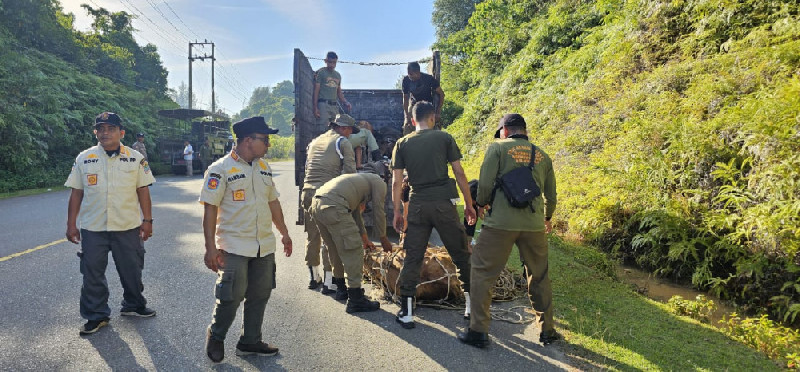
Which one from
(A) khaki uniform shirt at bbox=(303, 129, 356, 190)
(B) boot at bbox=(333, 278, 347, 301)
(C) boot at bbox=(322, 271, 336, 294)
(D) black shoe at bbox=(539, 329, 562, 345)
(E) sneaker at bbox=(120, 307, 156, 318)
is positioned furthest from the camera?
(A) khaki uniform shirt at bbox=(303, 129, 356, 190)

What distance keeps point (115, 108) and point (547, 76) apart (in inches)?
772

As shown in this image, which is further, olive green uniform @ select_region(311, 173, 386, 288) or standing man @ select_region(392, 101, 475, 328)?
olive green uniform @ select_region(311, 173, 386, 288)

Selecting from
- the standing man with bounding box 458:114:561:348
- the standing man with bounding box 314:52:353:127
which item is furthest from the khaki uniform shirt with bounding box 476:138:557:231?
the standing man with bounding box 314:52:353:127

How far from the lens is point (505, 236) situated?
343 centimetres

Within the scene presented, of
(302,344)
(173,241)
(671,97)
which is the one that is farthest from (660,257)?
(173,241)

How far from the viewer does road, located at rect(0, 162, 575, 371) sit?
3131 mm

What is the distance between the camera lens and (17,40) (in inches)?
762

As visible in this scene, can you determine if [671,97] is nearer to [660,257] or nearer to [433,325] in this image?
[660,257]

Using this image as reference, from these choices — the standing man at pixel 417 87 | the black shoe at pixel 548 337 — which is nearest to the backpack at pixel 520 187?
the black shoe at pixel 548 337

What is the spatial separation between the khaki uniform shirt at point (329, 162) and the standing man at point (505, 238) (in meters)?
1.99

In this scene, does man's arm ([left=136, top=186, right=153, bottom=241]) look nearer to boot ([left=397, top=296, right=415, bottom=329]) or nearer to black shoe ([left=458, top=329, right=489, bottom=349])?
boot ([left=397, top=296, right=415, bottom=329])

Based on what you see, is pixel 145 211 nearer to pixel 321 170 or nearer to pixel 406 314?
pixel 321 170

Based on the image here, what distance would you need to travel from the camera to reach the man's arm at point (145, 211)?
3875 millimetres

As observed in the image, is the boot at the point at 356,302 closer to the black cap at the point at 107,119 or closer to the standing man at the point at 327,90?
the black cap at the point at 107,119
